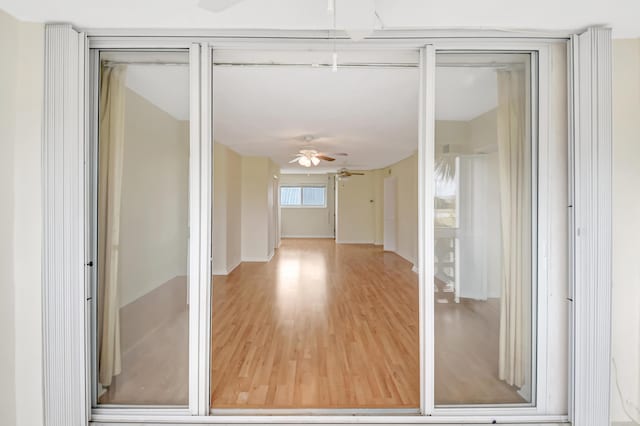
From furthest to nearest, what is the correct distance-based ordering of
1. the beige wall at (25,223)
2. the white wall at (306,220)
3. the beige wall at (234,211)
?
1. the white wall at (306,220)
2. the beige wall at (234,211)
3. the beige wall at (25,223)

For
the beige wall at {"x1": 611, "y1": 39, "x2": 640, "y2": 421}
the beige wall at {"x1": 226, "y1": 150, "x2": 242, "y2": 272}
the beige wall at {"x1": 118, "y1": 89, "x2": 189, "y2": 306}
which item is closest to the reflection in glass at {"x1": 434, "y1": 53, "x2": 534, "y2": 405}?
the beige wall at {"x1": 611, "y1": 39, "x2": 640, "y2": 421}

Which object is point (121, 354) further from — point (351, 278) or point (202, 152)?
point (351, 278)

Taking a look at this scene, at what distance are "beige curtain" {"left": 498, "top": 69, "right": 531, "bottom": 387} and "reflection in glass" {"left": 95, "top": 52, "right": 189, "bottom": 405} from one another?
76.8 inches

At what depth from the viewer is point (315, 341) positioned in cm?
301

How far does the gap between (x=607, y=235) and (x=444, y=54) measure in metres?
1.40

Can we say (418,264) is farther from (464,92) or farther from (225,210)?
(225,210)

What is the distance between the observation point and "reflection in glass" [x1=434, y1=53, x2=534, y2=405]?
6.48 feet

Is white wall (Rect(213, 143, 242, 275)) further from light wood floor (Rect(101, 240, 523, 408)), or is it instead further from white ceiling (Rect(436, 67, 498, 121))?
white ceiling (Rect(436, 67, 498, 121))

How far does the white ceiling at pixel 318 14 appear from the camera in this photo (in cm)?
166

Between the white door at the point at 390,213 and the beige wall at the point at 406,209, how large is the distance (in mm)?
400

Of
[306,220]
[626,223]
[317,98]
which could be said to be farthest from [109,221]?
[306,220]

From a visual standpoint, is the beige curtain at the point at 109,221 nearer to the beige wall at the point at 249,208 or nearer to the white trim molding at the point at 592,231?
the white trim molding at the point at 592,231

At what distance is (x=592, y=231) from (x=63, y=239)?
2.99 metres

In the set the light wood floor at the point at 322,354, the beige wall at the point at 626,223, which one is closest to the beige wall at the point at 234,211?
the light wood floor at the point at 322,354
